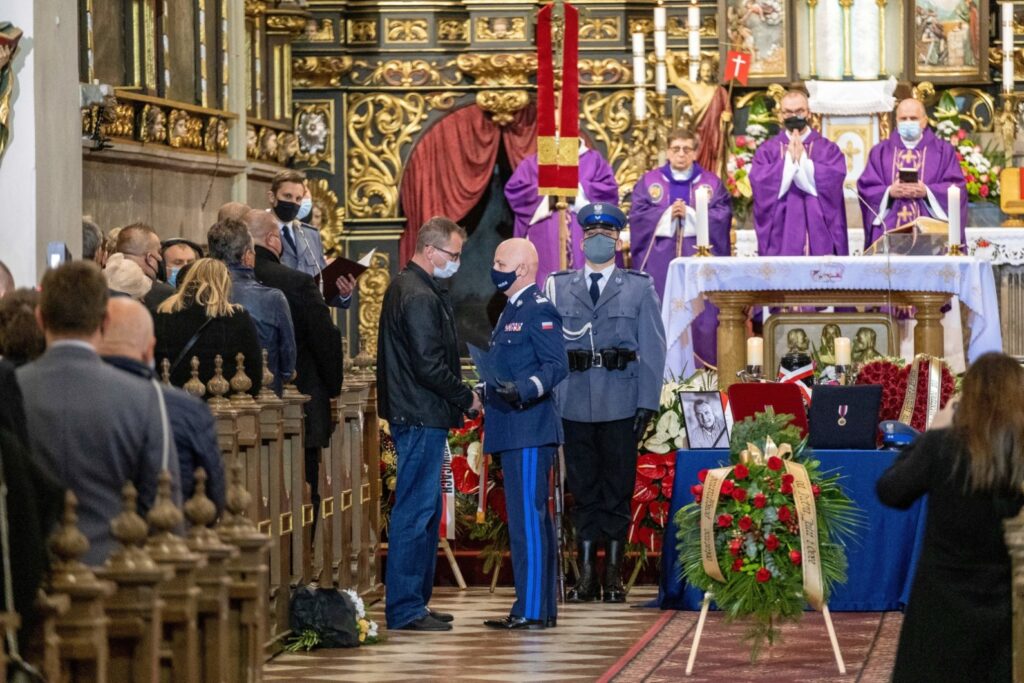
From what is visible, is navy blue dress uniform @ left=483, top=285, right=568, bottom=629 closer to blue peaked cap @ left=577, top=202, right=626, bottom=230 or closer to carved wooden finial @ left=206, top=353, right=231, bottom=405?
blue peaked cap @ left=577, top=202, right=626, bottom=230

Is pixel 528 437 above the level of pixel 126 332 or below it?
below

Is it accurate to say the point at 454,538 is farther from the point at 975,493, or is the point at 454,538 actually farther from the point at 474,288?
the point at 474,288

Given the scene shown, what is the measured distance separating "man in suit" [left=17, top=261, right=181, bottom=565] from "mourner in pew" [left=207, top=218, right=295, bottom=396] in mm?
3486

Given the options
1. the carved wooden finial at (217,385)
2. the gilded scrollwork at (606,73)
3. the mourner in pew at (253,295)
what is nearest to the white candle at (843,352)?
the mourner in pew at (253,295)

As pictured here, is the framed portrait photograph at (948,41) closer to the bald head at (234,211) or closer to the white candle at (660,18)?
the white candle at (660,18)

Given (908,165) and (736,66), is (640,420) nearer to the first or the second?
(908,165)

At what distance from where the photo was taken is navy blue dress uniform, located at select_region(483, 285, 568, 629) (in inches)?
377

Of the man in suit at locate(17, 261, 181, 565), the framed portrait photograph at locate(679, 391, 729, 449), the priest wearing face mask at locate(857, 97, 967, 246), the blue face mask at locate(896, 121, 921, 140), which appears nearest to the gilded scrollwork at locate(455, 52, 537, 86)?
the priest wearing face mask at locate(857, 97, 967, 246)

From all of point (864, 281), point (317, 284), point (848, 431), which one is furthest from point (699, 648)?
→ point (864, 281)

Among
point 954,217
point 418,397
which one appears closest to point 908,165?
point 954,217

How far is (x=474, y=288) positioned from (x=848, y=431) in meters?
9.35

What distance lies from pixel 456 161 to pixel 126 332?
13094 millimetres

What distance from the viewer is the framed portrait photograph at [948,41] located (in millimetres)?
17453

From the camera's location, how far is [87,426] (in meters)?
5.25
